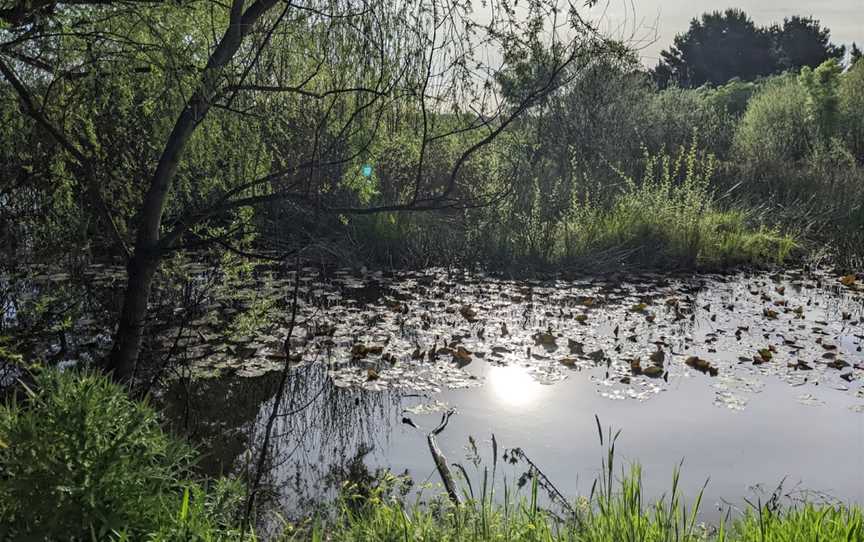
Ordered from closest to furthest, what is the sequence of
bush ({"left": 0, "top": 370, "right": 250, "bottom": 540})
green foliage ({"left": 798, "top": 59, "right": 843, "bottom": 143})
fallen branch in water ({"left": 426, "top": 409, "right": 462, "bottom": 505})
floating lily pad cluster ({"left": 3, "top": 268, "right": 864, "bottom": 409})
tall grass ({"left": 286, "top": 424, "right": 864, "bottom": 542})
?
bush ({"left": 0, "top": 370, "right": 250, "bottom": 540})
tall grass ({"left": 286, "top": 424, "right": 864, "bottom": 542})
fallen branch in water ({"left": 426, "top": 409, "right": 462, "bottom": 505})
floating lily pad cluster ({"left": 3, "top": 268, "right": 864, "bottom": 409})
green foliage ({"left": 798, "top": 59, "right": 843, "bottom": 143})

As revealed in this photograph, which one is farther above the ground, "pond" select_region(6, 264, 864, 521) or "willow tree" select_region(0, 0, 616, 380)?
"willow tree" select_region(0, 0, 616, 380)

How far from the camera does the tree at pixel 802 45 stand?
41.4 m

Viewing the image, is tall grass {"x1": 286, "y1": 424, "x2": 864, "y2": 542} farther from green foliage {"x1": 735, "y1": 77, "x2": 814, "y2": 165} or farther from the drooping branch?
green foliage {"x1": 735, "y1": 77, "x2": 814, "y2": 165}

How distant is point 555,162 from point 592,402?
721 centimetres

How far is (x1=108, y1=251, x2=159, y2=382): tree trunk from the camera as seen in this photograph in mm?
3941

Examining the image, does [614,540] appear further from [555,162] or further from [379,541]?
[555,162]

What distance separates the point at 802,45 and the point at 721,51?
14.4ft

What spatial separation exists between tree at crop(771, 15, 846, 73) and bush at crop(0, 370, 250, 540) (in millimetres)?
45477

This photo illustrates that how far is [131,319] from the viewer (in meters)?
3.95

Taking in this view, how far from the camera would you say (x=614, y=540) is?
2359 millimetres

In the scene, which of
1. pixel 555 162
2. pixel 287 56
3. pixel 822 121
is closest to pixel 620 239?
pixel 555 162

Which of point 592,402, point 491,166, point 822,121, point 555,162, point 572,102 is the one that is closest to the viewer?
point 592,402

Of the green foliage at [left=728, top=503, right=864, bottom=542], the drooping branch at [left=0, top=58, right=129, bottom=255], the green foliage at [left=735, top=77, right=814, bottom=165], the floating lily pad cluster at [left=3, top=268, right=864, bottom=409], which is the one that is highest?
the green foliage at [left=735, top=77, right=814, bottom=165]

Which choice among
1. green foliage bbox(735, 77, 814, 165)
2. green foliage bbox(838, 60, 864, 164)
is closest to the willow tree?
green foliage bbox(735, 77, 814, 165)
